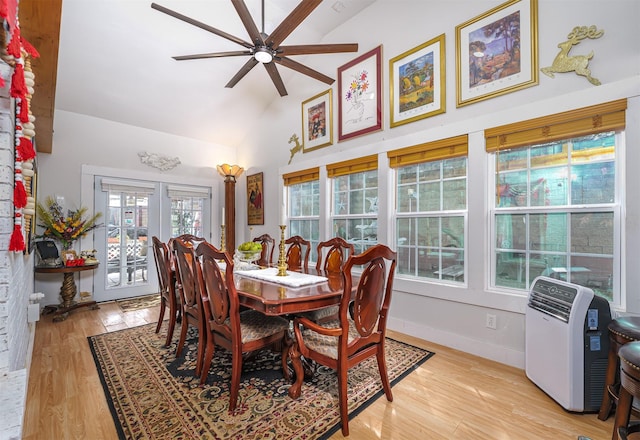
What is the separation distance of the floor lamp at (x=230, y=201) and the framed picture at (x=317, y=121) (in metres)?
1.79

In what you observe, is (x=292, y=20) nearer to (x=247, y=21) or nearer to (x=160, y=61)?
(x=247, y=21)

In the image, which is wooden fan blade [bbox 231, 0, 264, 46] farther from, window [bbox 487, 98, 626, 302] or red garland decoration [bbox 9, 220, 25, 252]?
window [bbox 487, 98, 626, 302]

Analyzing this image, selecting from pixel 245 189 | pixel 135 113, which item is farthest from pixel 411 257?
pixel 135 113

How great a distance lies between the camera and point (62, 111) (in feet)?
13.1

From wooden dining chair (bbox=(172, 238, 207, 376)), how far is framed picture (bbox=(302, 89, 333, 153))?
2.46m

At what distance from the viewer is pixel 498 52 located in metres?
2.47

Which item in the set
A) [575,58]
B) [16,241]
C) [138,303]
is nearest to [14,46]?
[16,241]

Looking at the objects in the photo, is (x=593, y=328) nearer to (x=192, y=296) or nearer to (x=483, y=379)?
(x=483, y=379)

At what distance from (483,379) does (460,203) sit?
1.52m

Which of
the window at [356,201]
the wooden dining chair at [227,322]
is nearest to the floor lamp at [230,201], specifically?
the window at [356,201]

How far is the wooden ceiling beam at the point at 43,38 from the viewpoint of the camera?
1.30 m

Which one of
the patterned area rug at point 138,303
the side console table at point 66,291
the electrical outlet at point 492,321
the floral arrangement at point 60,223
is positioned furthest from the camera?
the patterned area rug at point 138,303

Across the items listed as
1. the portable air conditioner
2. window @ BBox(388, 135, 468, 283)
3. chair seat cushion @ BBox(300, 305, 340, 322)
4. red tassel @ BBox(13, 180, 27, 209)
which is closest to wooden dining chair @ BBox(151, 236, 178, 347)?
chair seat cushion @ BBox(300, 305, 340, 322)

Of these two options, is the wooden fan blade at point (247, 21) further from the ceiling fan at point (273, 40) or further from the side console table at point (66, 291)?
the side console table at point (66, 291)
